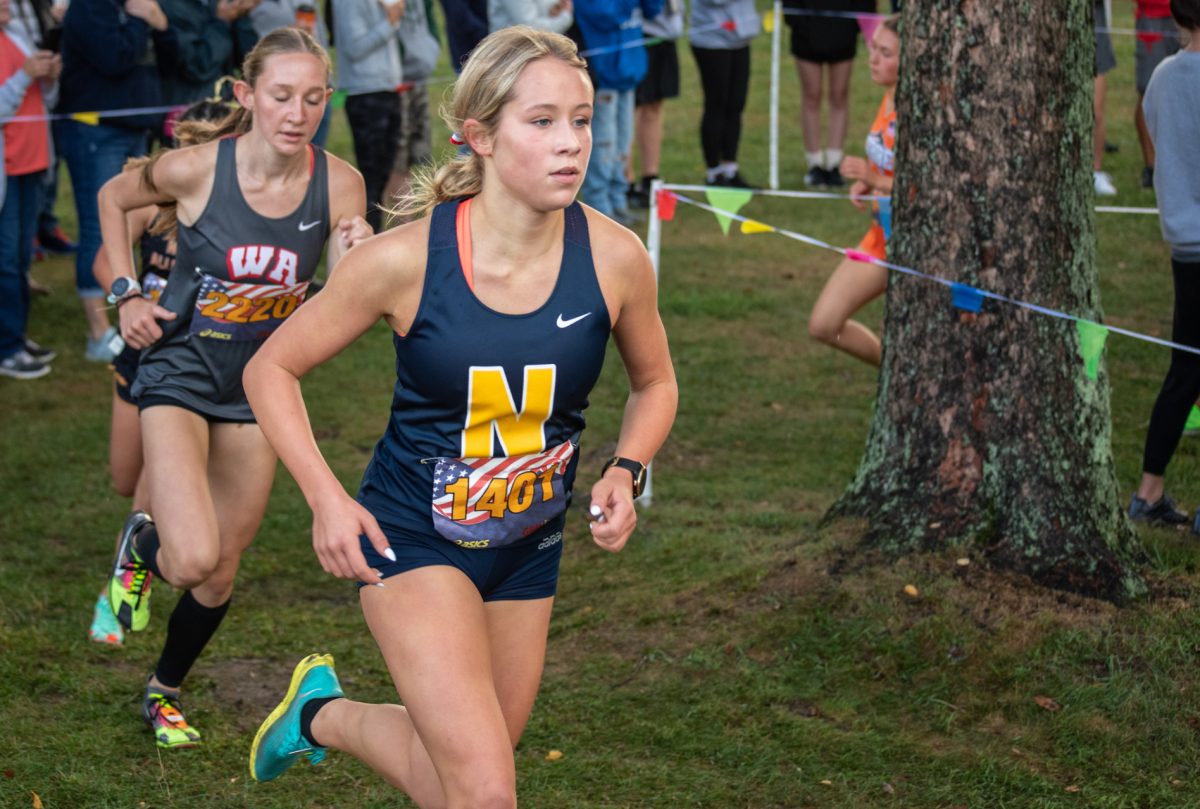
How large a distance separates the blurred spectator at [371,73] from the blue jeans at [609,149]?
4.92 ft

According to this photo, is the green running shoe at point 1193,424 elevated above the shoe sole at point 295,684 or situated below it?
below

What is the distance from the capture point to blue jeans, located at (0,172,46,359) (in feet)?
29.3

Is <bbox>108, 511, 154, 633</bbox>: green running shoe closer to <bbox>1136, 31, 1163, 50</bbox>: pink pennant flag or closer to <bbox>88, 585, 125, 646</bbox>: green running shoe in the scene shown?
<bbox>88, 585, 125, 646</bbox>: green running shoe

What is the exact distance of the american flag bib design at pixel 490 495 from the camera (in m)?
3.47

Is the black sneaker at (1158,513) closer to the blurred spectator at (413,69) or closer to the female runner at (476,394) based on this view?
the female runner at (476,394)

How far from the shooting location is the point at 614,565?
21.1ft

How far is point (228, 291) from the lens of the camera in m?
4.91

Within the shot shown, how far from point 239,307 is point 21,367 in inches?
190

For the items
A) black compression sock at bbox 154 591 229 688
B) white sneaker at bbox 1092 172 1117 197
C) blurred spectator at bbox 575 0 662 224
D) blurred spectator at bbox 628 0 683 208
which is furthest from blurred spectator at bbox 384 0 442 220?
black compression sock at bbox 154 591 229 688

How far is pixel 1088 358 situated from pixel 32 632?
4024mm

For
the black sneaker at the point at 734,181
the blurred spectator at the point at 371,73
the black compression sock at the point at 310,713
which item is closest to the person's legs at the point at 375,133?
the blurred spectator at the point at 371,73

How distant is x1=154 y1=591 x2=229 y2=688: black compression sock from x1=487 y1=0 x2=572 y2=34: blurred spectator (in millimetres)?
6601

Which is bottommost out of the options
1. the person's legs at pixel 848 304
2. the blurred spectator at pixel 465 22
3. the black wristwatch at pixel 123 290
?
the person's legs at pixel 848 304

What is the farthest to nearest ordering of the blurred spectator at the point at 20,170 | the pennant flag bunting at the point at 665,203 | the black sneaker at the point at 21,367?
the black sneaker at the point at 21,367 < the blurred spectator at the point at 20,170 < the pennant flag bunting at the point at 665,203
